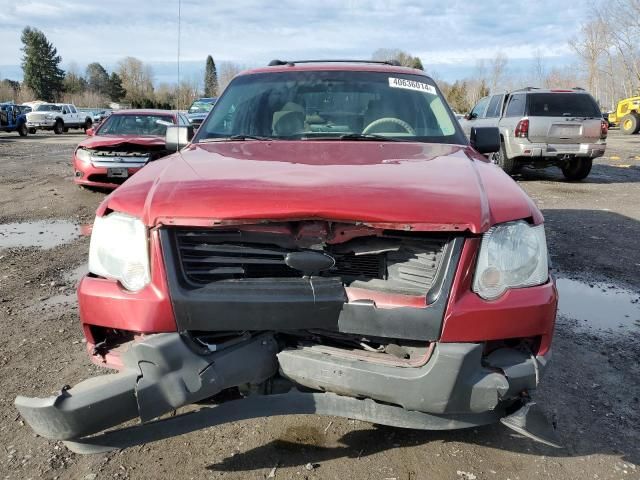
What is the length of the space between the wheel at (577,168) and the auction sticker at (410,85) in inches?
366

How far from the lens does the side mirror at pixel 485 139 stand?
12.0 ft

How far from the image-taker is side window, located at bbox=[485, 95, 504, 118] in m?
12.7

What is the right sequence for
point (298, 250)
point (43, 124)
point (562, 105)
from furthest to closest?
1. point (43, 124)
2. point (562, 105)
3. point (298, 250)

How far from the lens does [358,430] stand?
2.68 metres

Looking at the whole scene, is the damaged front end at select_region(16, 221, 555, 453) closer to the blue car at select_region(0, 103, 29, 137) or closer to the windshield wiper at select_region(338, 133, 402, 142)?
the windshield wiper at select_region(338, 133, 402, 142)

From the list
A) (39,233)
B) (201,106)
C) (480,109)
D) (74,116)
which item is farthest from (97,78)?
(39,233)

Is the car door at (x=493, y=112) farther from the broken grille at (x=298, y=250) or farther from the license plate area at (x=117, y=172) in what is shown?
the broken grille at (x=298, y=250)

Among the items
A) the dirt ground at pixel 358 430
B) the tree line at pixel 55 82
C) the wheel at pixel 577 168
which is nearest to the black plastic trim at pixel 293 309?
the dirt ground at pixel 358 430

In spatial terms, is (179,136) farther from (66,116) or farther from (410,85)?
(66,116)

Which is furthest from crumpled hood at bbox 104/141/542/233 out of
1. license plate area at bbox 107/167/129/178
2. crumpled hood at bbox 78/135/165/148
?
crumpled hood at bbox 78/135/165/148

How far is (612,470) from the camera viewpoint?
95.1 inches

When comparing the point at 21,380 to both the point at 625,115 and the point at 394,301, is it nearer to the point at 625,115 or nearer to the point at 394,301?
the point at 394,301

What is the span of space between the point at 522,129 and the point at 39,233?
906 centimetres

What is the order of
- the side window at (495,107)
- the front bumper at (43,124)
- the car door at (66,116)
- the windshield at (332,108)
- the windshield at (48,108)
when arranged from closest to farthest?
the windshield at (332,108)
the side window at (495,107)
the front bumper at (43,124)
the windshield at (48,108)
the car door at (66,116)
